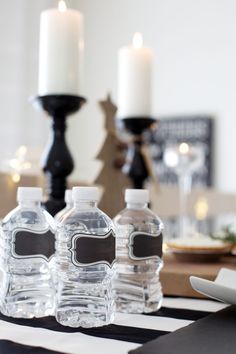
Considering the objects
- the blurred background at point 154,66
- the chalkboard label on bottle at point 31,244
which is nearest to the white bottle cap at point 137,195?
the chalkboard label on bottle at point 31,244

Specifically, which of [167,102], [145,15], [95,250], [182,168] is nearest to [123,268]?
[95,250]

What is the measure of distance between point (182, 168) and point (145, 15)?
309 cm

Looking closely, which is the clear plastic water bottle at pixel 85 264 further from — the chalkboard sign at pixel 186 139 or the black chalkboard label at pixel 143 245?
the chalkboard sign at pixel 186 139

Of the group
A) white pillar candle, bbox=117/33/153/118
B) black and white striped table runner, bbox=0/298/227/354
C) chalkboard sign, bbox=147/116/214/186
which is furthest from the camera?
chalkboard sign, bbox=147/116/214/186

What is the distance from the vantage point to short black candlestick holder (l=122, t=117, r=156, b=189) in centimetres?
111

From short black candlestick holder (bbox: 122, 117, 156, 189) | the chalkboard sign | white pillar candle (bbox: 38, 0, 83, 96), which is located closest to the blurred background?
the chalkboard sign

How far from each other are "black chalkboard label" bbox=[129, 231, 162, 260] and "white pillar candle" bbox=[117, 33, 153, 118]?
1.62 feet

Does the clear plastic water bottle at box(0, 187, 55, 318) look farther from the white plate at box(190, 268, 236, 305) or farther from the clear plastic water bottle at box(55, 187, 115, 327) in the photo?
the white plate at box(190, 268, 236, 305)

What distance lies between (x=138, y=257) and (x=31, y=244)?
12 cm

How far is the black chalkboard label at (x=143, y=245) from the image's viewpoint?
64 cm

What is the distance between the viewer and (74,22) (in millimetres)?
903

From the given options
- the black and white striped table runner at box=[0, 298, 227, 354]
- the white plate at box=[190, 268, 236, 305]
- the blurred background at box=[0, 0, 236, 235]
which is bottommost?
the black and white striped table runner at box=[0, 298, 227, 354]

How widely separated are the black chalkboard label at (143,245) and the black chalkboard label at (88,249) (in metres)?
0.07

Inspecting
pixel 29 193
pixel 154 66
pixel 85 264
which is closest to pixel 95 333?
pixel 85 264
